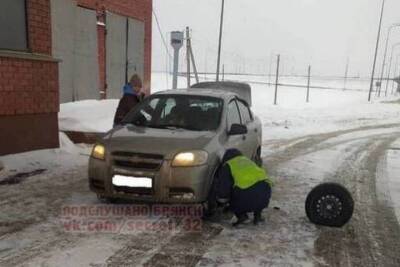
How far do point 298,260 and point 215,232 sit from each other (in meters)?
1.06

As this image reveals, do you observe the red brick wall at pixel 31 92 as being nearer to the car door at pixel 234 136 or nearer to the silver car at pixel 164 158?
the silver car at pixel 164 158

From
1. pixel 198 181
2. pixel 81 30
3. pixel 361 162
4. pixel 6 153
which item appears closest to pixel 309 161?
pixel 361 162

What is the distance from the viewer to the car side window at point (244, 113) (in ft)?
24.6

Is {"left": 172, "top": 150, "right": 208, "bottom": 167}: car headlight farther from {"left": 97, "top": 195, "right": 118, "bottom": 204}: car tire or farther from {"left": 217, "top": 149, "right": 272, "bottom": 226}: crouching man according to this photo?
{"left": 97, "top": 195, "right": 118, "bottom": 204}: car tire

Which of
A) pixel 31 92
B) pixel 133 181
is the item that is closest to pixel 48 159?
pixel 31 92

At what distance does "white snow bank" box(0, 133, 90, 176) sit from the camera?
798 centimetres

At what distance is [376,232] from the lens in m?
5.48

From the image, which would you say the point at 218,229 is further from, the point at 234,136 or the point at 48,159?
the point at 48,159

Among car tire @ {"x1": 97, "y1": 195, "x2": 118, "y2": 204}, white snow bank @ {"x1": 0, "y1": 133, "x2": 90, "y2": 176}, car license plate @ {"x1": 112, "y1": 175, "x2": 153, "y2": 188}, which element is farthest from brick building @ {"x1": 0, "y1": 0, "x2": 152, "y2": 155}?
car license plate @ {"x1": 112, "y1": 175, "x2": 153, "y2": 188}

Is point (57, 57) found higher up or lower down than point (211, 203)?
higher up

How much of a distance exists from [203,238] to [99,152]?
65.6 inches

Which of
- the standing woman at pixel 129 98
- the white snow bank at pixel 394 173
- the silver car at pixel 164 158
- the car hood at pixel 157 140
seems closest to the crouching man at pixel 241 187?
the silver car at pixel 164 158

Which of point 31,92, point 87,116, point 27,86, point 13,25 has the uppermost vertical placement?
point 13,25

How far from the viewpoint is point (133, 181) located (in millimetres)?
5375
